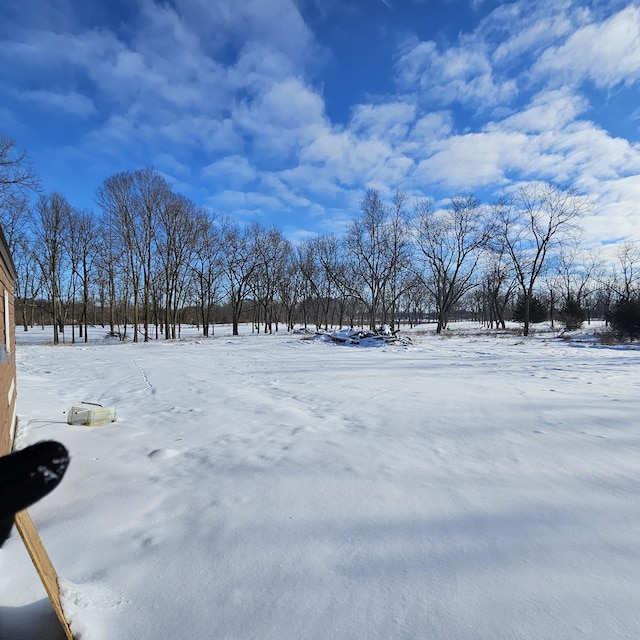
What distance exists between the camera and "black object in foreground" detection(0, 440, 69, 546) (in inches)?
29.5

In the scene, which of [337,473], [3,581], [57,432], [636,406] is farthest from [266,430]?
[636,406]

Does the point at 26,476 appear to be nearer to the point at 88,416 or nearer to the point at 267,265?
the point at 88,416

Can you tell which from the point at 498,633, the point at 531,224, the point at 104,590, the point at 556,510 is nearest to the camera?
the point at 498,633

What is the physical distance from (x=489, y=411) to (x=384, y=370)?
194 inches

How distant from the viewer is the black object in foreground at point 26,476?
748mm

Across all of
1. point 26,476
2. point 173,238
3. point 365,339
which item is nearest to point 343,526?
point 26,476

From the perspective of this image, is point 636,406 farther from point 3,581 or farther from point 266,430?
point 3,581

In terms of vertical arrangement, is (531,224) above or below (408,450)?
above

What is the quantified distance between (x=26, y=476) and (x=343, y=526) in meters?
2.26

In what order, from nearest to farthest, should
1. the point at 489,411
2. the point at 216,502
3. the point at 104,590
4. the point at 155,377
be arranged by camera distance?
the point at 104,590 < the point at 216,502 < the point at 489,411 < the point at 155,377

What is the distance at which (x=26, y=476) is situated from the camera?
2.53 feet

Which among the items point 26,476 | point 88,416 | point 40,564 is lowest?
point 88,416

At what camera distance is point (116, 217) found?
24.0 m

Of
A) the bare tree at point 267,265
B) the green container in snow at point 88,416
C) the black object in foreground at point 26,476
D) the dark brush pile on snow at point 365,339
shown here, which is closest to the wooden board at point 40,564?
the black object in foreground at point 26,476
